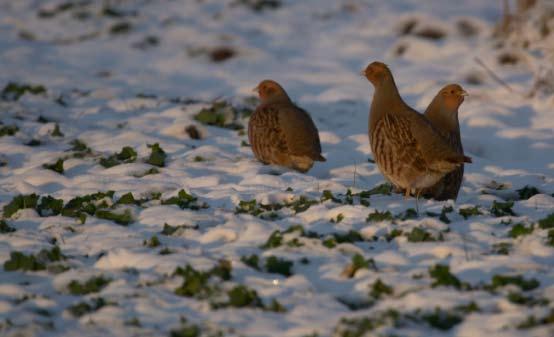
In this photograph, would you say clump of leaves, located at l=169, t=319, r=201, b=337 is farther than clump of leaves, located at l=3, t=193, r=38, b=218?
No

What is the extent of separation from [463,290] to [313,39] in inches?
482

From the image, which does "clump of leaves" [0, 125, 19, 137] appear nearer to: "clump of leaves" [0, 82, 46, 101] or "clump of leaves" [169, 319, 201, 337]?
"clump of leaves" [0, 82, 46, 101]

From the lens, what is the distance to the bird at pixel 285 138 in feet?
26.6

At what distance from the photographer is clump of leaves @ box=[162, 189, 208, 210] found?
6.45m

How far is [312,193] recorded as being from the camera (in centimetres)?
675

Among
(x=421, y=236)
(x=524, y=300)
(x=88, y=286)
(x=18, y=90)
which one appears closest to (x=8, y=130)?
(x=18, y=90)

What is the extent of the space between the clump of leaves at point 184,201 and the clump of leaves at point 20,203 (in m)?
0.93

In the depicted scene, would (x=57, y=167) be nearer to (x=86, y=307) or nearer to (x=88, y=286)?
(x=88, y=286)

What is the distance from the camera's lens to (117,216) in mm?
6184

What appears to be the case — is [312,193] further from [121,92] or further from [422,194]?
[121,92]

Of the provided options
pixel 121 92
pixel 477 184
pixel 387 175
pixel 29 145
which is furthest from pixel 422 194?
pixel 121 92

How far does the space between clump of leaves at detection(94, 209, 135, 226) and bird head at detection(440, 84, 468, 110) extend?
2712 millimetres

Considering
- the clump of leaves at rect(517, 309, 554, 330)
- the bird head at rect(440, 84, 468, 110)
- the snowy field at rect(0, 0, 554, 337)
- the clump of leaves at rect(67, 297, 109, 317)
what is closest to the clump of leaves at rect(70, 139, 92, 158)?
the snowy field at rect(0, 0, 554, 337)

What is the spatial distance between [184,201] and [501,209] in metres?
2.20
